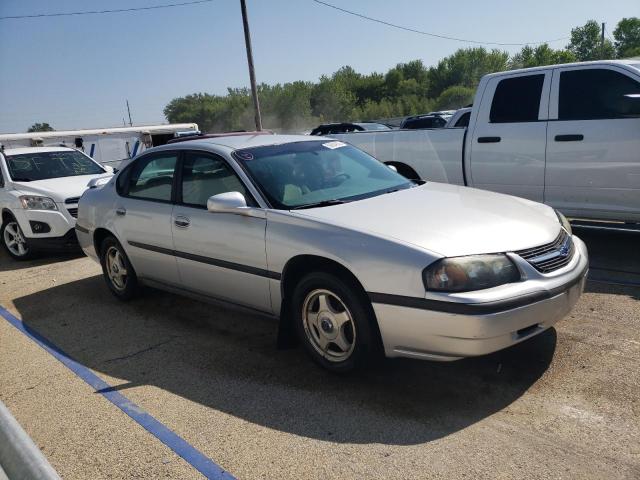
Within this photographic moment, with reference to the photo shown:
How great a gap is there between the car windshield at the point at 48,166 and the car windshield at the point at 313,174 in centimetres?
581

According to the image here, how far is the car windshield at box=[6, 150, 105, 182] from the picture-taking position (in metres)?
8.91

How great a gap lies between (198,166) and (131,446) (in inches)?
91.9

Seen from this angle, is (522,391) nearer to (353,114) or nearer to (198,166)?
(198,166)

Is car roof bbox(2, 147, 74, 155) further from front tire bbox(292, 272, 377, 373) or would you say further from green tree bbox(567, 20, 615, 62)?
green tree bbox(567, 20, 615, 62)

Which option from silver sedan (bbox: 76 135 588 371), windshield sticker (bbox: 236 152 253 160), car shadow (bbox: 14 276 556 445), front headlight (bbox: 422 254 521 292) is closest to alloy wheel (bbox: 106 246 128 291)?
silver sedan (bbox: 76 135 588 371)

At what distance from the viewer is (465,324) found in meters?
3.10

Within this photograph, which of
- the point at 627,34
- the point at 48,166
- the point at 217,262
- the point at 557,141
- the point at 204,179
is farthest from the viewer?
the point at 627,34

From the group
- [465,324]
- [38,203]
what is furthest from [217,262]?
[38,203]

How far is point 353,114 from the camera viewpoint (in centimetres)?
7381

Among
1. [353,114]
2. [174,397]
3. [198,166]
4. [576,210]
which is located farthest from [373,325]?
[353,114]

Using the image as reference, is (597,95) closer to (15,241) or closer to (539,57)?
(15,241)

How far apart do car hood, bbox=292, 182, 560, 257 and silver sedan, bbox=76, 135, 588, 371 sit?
0.04 ft

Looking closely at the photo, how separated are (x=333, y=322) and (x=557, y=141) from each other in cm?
381

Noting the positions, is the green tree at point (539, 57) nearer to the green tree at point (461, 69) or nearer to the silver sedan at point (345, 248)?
the green tree at point (461, 69)
